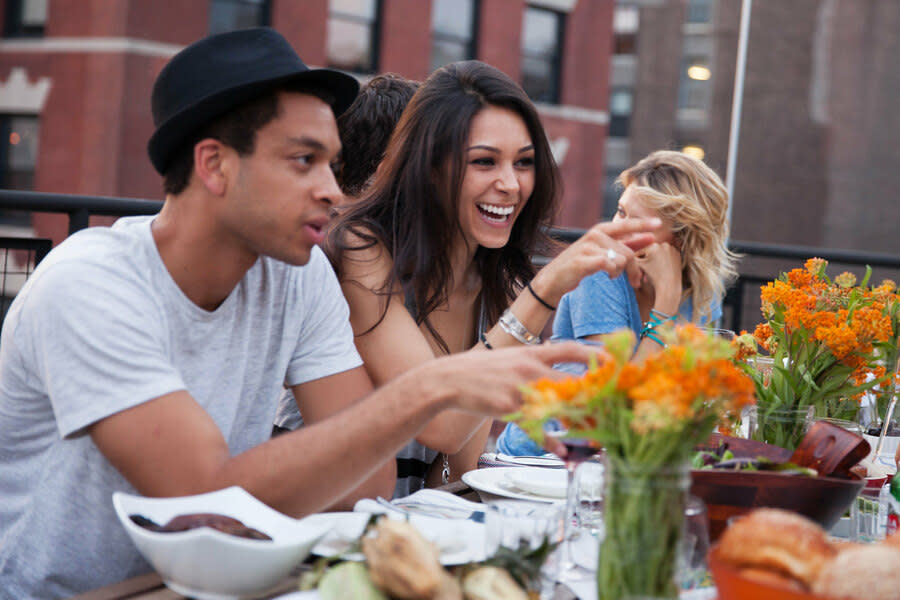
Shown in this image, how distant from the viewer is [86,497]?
1.59m

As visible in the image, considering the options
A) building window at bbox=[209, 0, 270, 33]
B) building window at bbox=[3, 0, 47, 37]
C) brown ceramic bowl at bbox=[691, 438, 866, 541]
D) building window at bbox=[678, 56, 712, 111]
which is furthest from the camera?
building window at bbox=[678, 56, 712, 111]

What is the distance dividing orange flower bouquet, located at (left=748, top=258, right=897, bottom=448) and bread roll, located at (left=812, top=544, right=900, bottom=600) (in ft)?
2.79

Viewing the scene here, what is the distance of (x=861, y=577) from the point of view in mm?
973

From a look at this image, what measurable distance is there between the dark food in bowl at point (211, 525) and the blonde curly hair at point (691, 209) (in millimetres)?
2531

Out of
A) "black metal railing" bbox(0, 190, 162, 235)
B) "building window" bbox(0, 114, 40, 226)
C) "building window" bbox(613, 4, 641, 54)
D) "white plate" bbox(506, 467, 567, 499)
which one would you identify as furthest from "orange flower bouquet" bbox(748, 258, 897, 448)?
"building window" bbox(613, 4, 641, 54)

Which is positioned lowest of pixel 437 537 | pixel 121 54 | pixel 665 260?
pixel 437 537

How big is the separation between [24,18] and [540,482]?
15.0 metres

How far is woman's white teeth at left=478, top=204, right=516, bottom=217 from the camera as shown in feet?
7.98

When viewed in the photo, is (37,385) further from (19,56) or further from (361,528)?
(19,56)

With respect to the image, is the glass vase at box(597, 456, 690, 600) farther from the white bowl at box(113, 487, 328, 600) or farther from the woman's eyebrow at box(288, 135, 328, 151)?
the woman's eyebrow at box(288, 135, 328, 151)

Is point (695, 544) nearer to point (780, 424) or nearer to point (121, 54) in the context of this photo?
point (780, 424)

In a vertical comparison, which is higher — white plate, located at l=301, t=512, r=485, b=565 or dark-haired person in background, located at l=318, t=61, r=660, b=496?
dark-haired person in background, located at l=318, t=61, r=660, b=496

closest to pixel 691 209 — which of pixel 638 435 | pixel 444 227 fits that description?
pixel 444 227

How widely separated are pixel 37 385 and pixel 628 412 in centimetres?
104
